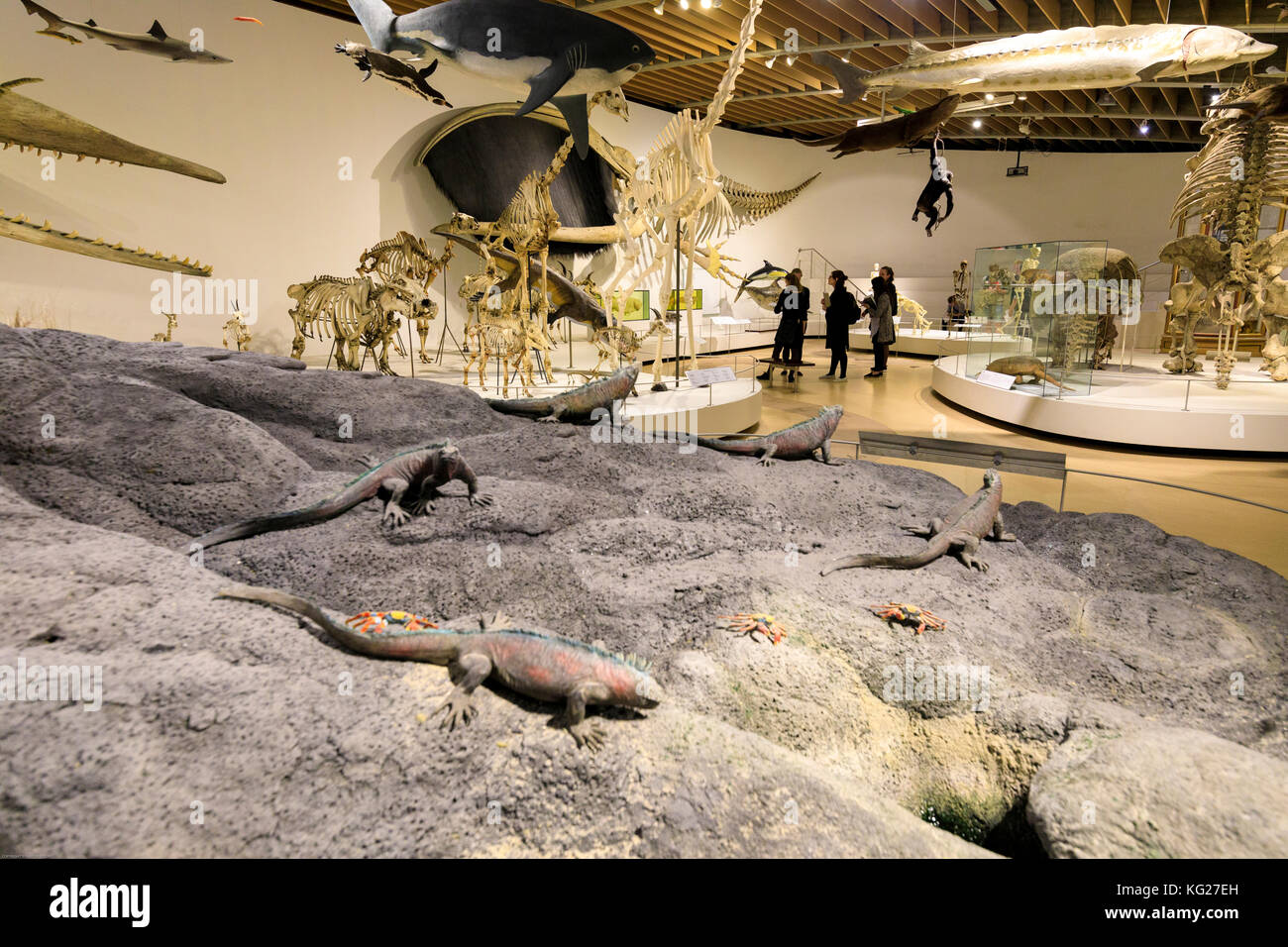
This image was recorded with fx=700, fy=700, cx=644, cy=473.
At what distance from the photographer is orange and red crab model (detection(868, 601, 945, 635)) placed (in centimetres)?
295

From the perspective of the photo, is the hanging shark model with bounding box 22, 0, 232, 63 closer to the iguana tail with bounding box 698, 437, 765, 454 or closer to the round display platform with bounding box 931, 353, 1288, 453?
the iguana tail with bounding box 698, 437, 765, 454

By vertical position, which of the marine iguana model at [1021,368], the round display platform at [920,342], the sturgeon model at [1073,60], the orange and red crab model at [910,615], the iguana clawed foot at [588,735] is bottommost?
the iguana clawed foot at [588,735]

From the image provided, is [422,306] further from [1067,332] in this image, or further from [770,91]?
[770,91]

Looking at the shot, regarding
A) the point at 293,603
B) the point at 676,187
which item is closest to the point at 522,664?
the point at 293,603

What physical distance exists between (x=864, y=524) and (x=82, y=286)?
7588 millimetres

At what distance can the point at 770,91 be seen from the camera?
12.5m

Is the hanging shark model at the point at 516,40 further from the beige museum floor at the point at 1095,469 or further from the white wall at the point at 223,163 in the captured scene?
the white wall at the point at 223,163

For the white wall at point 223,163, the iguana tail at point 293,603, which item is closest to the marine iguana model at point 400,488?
the iguana tail at point 293,603

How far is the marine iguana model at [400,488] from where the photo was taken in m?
3.39

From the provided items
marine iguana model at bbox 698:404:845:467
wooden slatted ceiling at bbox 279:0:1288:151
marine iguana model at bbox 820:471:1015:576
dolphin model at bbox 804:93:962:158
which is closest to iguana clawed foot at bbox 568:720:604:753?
marine iguana model at bbox 820:471:1015:576

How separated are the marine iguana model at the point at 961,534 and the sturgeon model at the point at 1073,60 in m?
3.37
